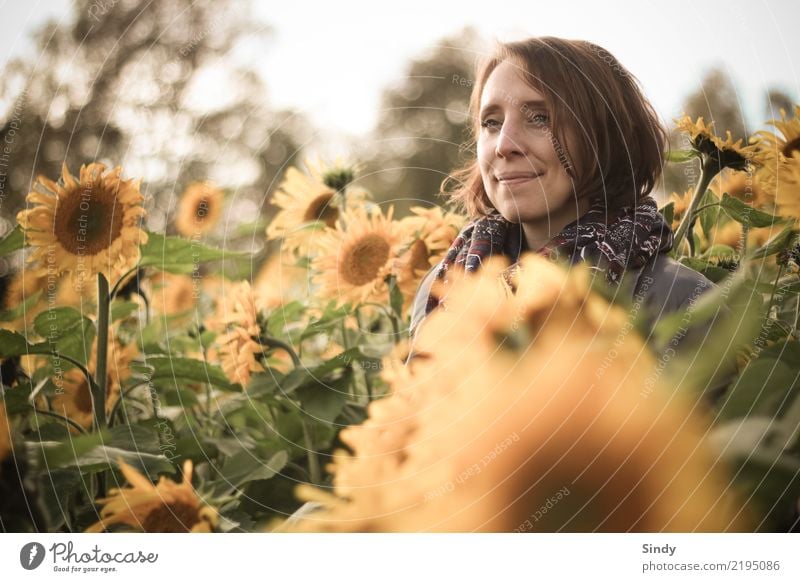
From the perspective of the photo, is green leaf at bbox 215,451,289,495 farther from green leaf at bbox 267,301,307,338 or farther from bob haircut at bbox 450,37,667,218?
bob haircut at bbox 450,37,667,218

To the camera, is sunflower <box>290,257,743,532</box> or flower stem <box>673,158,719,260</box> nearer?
sunflower <box>290,257,743,532</box>

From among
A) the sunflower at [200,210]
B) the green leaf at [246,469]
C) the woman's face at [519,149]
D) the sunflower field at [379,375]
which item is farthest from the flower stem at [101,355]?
the woman's face at [519,149]

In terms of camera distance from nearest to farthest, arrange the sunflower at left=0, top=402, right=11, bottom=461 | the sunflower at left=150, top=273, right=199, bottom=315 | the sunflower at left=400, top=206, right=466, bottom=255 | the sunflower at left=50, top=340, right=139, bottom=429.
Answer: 1. the sunflower at left=0, top=402, right=11, bottom=461
2. the sunflower at left=50, top=340, right=139, bottom=429
3. the sunflower at left=400, top=206, right=466, bottom=255
4. the sunflower at left=150, top=273, right=199, bottom=315

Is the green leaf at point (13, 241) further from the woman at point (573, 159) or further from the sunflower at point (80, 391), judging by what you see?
the woman at point (573, 159)

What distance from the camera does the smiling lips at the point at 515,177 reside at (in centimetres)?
63

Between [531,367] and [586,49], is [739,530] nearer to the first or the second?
[531,367]

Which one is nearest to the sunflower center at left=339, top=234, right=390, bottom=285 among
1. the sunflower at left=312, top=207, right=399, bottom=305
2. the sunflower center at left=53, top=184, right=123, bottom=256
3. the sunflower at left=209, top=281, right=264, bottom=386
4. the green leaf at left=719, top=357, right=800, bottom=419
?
the sunflower at left=312, top=207, right=399, bottom=305

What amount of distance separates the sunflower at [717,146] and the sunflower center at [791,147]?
0.03 m

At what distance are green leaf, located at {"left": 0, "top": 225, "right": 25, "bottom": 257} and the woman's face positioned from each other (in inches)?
15.6

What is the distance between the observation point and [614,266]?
596mm

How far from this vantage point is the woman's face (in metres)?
0.63

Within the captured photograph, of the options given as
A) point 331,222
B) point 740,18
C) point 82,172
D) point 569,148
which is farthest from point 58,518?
point 740,18

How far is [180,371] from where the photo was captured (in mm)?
593
